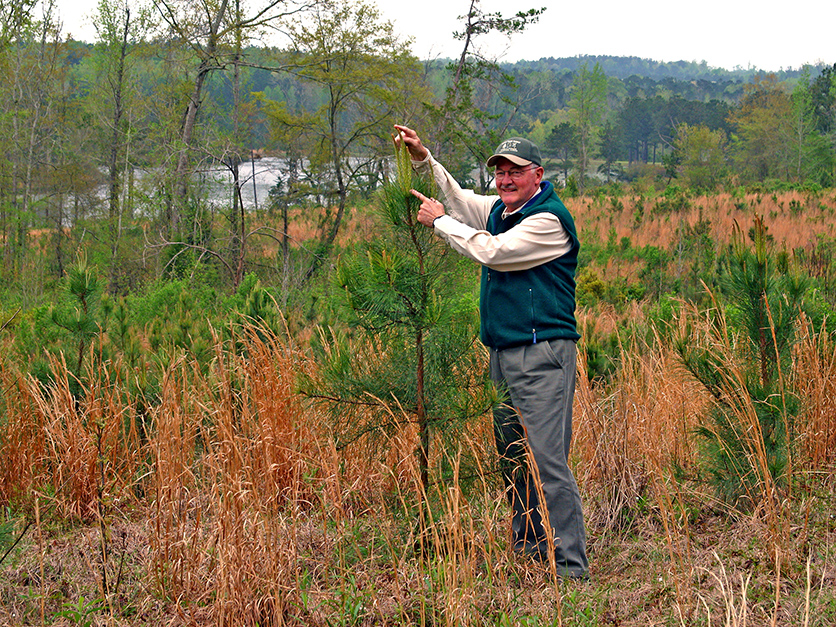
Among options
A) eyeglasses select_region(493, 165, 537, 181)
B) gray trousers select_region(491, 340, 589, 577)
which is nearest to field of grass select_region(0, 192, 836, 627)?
gray trousers select_region(491, 340, 589, 577)

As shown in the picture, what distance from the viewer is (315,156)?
50.9 ft

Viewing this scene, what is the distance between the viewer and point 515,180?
2988 mm

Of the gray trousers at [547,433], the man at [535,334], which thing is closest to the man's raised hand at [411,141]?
the man at [535,334]

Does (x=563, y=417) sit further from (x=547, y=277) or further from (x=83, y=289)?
(x=83, y=289)

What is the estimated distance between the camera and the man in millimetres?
2885

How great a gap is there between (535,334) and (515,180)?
70 centimetres

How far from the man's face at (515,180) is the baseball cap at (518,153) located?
27 millimetres

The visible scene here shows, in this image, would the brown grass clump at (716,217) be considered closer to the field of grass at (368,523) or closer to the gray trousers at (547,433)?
the field of grass at (368,523)

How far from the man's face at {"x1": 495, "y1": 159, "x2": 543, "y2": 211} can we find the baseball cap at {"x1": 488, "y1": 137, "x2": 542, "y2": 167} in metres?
0.03

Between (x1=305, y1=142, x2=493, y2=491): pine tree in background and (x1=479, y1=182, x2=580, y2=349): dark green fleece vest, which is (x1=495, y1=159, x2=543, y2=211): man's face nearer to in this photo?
(x1=479, y1=182, x2=580, y2=349): dark green fleece vest

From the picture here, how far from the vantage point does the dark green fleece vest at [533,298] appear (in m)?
2.90

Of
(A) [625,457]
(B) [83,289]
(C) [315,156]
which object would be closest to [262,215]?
(C) [315,156]

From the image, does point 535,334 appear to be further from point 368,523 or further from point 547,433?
point 368,523

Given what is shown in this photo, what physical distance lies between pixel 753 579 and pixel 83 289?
13.6 feet
